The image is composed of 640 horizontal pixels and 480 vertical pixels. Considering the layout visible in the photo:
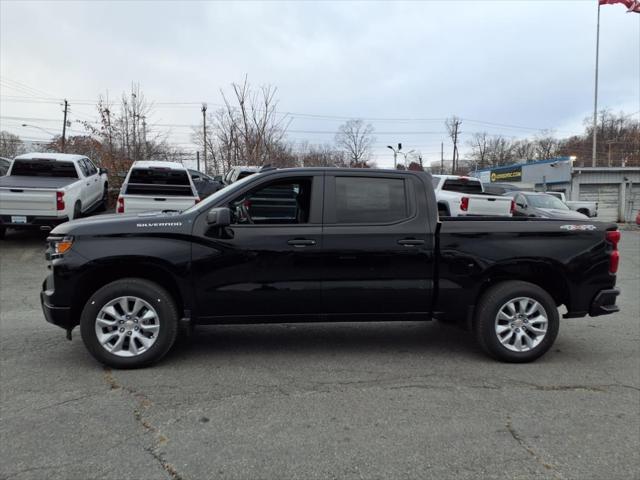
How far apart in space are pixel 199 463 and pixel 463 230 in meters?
3.15

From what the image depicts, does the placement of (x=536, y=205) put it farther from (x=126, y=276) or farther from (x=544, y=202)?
(x=126, y=276)

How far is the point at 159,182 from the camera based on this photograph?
12586 mm

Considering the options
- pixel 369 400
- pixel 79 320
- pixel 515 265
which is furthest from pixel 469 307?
pixel 79 320

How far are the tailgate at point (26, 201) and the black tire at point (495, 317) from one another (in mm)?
9791

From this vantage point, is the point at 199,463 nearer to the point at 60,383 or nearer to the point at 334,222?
the point at 60,383

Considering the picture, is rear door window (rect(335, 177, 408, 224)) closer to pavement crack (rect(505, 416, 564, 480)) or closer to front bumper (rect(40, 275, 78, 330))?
pavement crack (rect(505, 416, 564, 480))

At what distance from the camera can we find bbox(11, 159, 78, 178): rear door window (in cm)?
1214

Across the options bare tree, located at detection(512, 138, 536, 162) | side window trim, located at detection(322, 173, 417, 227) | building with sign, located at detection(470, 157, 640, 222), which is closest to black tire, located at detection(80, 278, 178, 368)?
side window trim, located at detection(322, 173, 417, 227)

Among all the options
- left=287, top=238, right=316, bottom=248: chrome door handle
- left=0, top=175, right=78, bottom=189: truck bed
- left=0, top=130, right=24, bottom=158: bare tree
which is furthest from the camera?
left=0, top=130, right=24, bottom=158: bare tree

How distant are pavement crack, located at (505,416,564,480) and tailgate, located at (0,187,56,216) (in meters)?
10.5

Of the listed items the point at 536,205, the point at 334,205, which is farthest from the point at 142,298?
the point at 536,205

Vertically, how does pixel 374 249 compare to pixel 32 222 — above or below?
below

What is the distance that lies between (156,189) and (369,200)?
8374 millimetres

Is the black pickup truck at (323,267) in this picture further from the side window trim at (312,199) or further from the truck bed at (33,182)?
the truck bed at (33,182)
